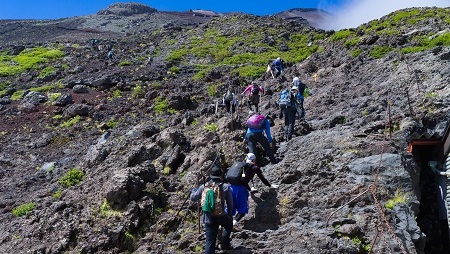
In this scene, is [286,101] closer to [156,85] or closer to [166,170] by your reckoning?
[166,170]

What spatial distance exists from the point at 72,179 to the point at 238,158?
6.87m

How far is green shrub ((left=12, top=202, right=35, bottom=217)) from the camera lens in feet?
45.1

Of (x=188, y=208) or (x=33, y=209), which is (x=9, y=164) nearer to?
(x=33, y=209)

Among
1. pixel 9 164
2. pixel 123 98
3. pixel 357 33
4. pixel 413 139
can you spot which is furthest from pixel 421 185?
pixel 357 33

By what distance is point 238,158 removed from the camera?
1204cm

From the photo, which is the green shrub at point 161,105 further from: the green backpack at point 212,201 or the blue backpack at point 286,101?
the green backpack at point 212,201

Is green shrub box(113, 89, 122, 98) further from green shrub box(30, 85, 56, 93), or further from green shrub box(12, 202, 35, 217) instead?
green shrub box(12, 202, 35, 217)

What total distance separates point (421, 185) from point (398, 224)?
3160mm

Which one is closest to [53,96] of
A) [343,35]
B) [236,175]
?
[343,35]

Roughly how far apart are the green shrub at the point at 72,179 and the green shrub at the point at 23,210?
140 cm

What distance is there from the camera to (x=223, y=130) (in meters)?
14.4

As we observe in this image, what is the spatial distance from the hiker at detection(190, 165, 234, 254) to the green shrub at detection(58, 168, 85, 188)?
8.49 metres

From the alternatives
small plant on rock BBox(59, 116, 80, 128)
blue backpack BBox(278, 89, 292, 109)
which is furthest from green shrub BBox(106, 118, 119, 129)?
blue backpack BBox(278, 89, 292, 109)

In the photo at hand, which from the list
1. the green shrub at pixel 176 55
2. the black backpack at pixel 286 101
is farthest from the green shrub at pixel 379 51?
the green shrub at pixel 176 55
